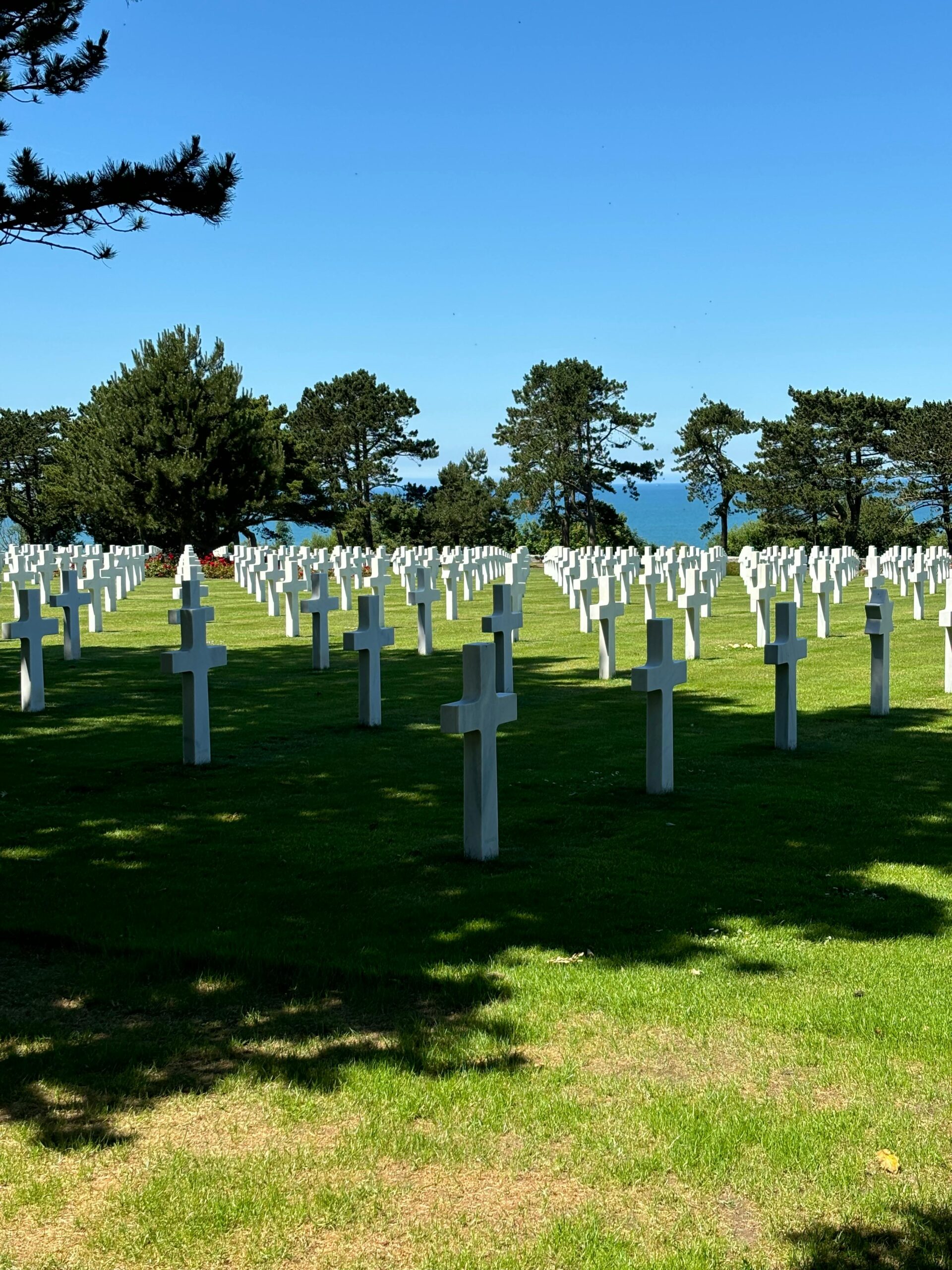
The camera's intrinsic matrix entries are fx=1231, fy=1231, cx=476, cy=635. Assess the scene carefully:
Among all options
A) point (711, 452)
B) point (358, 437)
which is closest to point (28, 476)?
point (358, 437)

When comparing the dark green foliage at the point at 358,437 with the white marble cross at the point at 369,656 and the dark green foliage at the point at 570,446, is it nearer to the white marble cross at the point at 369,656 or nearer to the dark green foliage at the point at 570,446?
the dark green foliage at the point at 570,446

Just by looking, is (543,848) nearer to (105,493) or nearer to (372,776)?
(372,776)

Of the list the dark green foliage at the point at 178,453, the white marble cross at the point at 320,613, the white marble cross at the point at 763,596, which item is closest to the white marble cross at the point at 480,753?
the white marble cross at the point at 320,613

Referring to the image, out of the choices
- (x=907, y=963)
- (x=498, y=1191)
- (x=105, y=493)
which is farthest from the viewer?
(x=105, y=493)

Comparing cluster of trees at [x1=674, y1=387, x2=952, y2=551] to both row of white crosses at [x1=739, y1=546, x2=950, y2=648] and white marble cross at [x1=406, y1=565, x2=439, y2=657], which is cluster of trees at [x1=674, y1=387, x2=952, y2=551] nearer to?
row of white crosses at [x1=739, y1=546, x2=950, y2=648]

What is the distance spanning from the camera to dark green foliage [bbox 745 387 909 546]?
54.9 meters

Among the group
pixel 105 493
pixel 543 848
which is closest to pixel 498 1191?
pixel 543 848

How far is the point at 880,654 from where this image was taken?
1139 cm

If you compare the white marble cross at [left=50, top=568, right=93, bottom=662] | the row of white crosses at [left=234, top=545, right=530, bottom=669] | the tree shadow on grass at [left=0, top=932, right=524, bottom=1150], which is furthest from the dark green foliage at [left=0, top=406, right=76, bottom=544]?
the tree shadow on grass at [left=0, top=932, right=524, bottom=1150]

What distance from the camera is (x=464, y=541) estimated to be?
58625mm

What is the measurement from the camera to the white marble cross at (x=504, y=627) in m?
12.9

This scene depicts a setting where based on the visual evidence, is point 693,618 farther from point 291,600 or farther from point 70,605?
point 70,605

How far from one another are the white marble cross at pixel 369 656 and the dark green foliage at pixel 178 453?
35468 mm

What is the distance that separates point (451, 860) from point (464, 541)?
2065 inches
